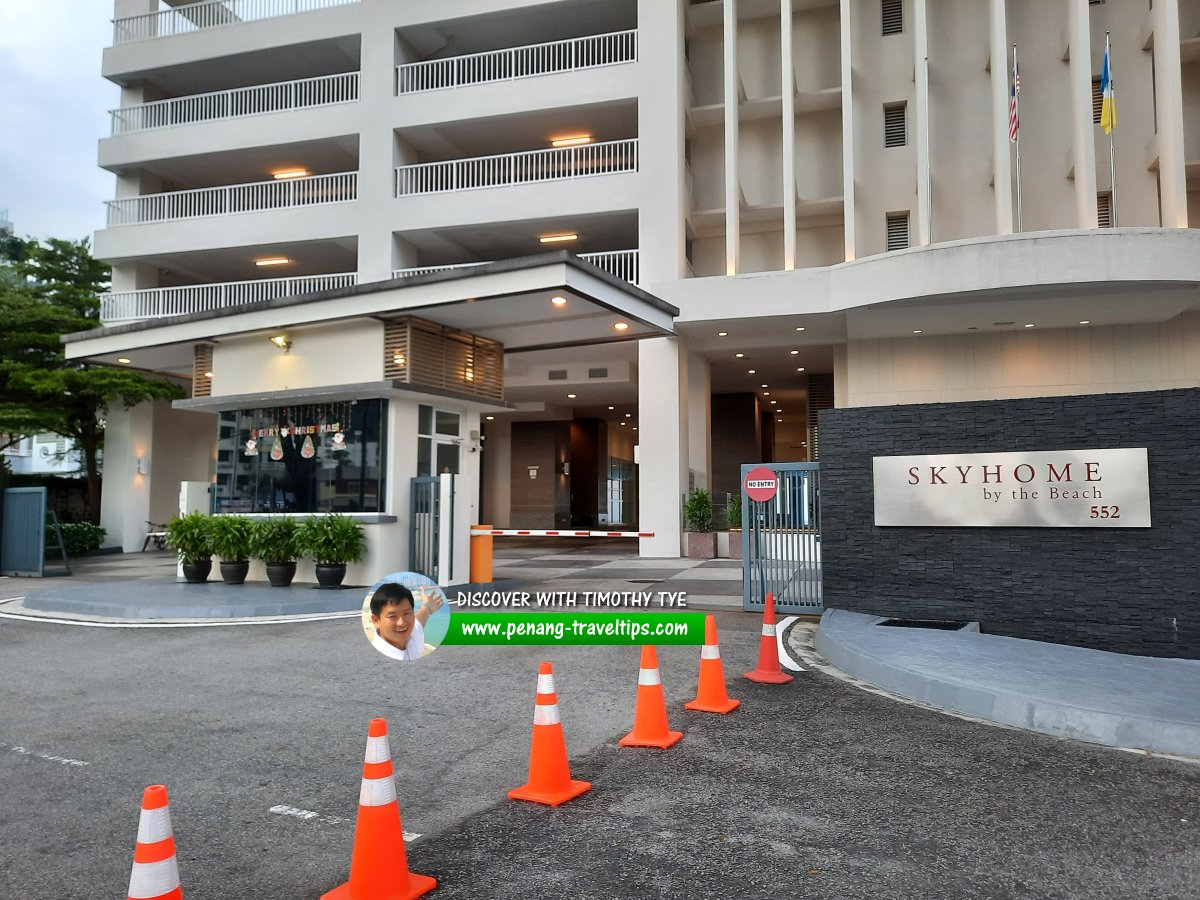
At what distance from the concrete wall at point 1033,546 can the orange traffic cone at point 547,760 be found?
669 cm

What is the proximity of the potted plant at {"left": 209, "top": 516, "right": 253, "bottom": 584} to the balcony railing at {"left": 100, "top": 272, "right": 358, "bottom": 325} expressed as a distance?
1365 centimetres

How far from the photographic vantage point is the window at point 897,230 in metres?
24.0

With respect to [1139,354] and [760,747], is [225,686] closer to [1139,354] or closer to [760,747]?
[760,747]

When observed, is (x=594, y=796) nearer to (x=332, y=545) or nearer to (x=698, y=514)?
(x=332, y=545)

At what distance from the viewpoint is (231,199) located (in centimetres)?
2914

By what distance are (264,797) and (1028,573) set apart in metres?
8.21

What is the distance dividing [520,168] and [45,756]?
24.7 m

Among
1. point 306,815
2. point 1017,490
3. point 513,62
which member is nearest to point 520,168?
point 513,62

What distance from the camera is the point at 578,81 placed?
24.6 meters

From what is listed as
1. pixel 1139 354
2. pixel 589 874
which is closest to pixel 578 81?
pixel 1139 354

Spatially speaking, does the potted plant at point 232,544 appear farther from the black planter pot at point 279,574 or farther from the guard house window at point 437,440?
the guard house window at point 437,440

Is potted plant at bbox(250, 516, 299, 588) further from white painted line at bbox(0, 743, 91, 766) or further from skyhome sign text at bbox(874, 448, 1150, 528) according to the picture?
skyhome sign text at bbox(874, 448, 1150, 528)

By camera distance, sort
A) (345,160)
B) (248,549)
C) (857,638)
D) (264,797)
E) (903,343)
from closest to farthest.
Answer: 1. (264,797)
2. (857,638)
3. (248,549)
4. (903,343)
5. (345,160)

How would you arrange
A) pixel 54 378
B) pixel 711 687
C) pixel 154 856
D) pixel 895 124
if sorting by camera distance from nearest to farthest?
1. pixel 154 856
2. pixel 711 687
3. pixel 895 124
4. pixel 54 378
